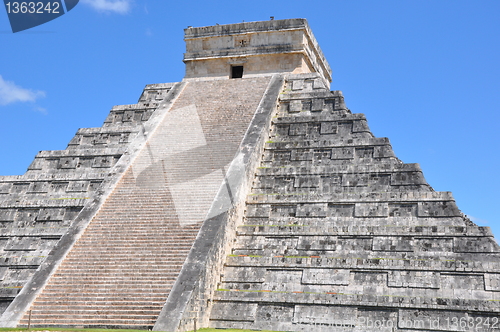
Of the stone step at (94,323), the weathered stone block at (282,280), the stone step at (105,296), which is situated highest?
the weathered stone block at (282,280)

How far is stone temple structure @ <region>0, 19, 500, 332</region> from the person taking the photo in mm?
11039

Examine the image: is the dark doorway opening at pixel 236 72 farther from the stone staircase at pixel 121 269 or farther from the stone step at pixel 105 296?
the stone step at pixel 105 296


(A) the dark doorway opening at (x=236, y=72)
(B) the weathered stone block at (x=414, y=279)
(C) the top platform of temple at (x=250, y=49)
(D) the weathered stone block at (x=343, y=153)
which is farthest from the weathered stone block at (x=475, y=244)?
(A) the dark doorway opening at (x=236, y=72)

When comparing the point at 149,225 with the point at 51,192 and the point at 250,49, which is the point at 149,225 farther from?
the point at 250,49

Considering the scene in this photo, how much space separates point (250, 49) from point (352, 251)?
1018 centimetres

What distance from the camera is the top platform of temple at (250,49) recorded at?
1989 centimetres

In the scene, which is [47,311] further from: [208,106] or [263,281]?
[208,106]

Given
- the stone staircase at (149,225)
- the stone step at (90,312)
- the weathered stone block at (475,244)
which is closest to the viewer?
the stone step at (90,312)

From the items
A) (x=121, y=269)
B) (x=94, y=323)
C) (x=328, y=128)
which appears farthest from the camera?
(x=328, y=128)

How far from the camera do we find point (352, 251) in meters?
12.1

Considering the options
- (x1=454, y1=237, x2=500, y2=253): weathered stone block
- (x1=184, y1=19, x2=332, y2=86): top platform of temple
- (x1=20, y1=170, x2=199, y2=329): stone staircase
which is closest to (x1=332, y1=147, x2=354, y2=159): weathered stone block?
(x1=454, y1=237, x2=500, y2=253): weathered stone block

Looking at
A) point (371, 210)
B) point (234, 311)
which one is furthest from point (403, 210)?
point (234, 311)

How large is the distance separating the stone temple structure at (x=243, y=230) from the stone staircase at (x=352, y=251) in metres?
0.03

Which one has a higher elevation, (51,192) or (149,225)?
(51,192)
